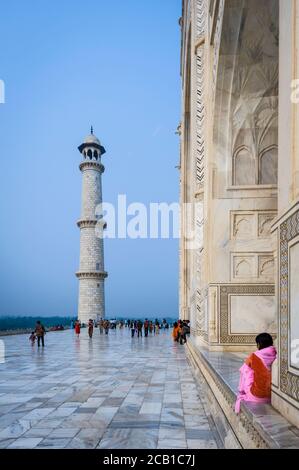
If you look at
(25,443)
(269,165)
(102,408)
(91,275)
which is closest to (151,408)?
(102,408)

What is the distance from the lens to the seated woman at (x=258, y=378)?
322 centimetres

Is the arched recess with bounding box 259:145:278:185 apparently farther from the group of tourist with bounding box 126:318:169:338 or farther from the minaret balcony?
the minaret balcony

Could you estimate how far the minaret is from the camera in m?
29.9

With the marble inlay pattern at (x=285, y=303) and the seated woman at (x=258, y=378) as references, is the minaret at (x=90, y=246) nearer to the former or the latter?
the seated woman at (x=258, y=378)

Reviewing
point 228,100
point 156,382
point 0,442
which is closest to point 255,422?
point 0,442

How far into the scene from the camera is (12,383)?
6.59 meters

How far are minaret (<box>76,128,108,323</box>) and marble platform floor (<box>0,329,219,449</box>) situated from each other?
69.7 feet

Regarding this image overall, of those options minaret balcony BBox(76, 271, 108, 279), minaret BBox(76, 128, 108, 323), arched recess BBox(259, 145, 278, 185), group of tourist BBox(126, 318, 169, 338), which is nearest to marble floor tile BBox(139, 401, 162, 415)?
arched recess BBox(259, 145, 278, 185)

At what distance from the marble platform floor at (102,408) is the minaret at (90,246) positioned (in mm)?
21245

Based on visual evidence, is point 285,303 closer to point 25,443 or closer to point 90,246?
point 25,443

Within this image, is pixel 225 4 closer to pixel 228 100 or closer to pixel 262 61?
pixel 262 61

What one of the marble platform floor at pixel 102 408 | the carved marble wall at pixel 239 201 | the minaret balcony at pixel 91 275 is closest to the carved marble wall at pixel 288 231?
the marble platform floor at pixel 102 408

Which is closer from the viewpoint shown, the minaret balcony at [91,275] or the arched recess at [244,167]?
the arched recess at [244,167]

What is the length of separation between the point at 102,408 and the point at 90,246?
25568 millimetres
